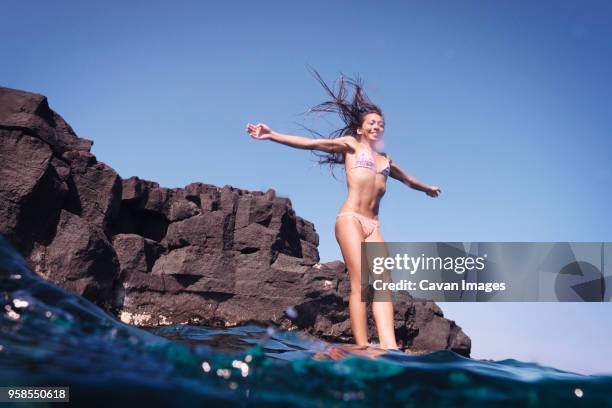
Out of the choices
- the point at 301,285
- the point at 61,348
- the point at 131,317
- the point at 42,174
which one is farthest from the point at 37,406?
the point at 301,285

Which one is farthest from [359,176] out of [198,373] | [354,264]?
[198,373]

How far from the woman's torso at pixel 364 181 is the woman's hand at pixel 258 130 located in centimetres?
103

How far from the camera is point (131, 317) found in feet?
66.1

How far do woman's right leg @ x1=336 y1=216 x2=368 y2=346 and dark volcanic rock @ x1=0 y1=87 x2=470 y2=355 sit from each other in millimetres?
8688

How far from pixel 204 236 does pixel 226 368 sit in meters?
21.6

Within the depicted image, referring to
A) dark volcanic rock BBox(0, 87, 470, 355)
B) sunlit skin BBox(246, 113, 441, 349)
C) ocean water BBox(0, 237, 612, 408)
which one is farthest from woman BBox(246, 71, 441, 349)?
dark volcanic rock BBox(0, 87, 470, 355)

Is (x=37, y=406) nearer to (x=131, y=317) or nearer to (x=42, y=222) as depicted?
(x=42, y=222)

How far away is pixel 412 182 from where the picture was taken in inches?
255

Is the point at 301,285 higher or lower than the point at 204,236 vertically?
lower

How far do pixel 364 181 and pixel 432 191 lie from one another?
4.18 ft

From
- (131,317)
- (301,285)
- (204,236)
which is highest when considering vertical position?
(204,236)

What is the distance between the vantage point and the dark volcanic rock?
40.4 ft

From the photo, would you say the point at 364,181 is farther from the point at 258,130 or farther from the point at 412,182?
the point at 258,130

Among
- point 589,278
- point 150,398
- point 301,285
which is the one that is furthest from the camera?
point 301,285
